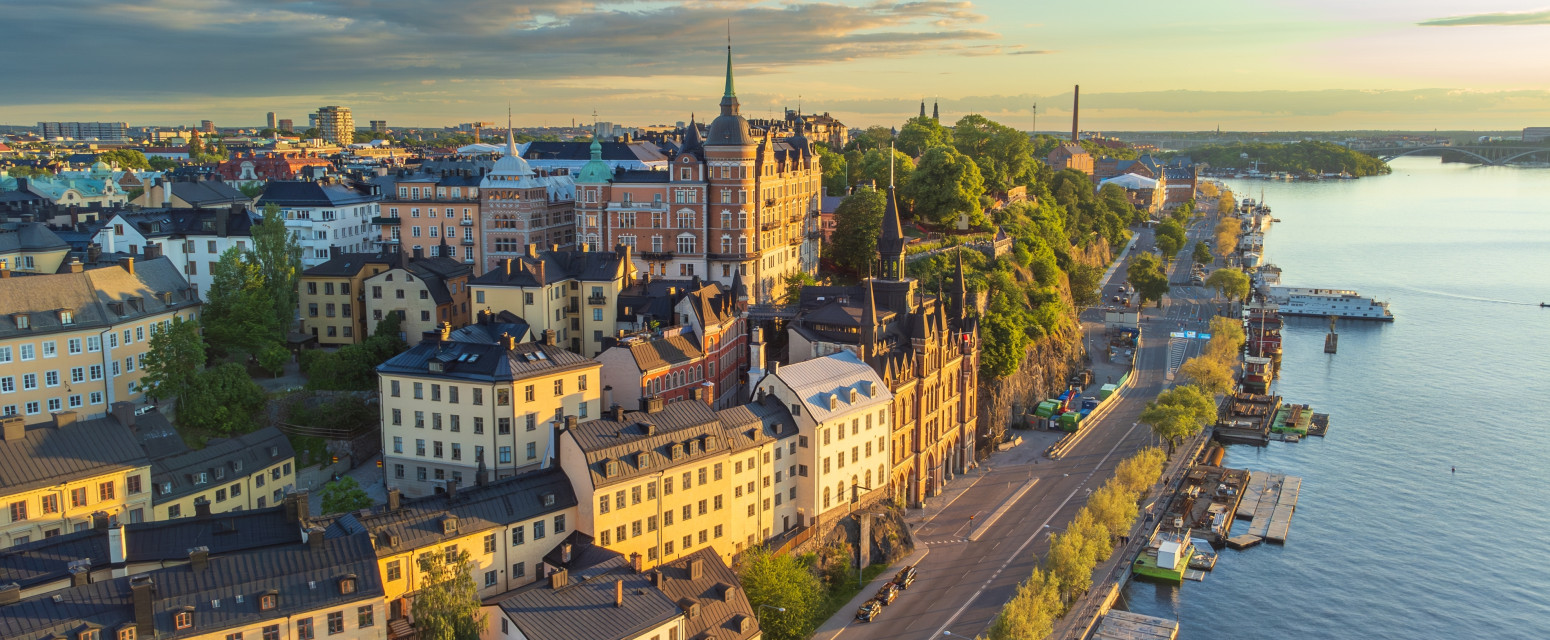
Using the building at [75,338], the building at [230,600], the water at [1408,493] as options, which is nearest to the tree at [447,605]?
the building at [230,600]

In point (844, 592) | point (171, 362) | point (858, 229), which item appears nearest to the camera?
point (844, 592)

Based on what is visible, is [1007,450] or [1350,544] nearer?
[1350,544]

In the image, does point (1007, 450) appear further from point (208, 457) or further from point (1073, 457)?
point (208, 457)

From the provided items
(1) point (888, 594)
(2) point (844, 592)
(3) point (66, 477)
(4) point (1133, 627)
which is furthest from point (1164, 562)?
(3) point (66, 477)

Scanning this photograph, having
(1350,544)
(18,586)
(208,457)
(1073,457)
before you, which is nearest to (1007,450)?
(1073,457)

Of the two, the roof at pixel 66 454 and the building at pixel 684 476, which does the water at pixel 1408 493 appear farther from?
the roof at pixel 66 454

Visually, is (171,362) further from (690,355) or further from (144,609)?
(144,609)

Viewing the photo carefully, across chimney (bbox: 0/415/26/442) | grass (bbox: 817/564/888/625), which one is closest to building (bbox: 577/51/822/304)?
grass (bbox: 817/564/888/625)
